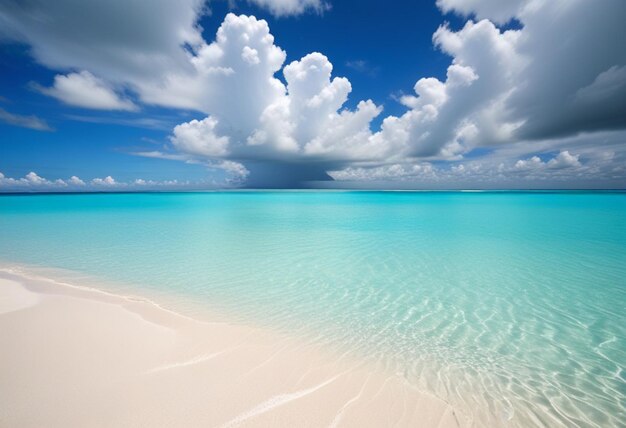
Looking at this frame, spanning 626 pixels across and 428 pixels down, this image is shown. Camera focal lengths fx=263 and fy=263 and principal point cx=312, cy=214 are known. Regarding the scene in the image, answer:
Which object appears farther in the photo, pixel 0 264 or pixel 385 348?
pixel 0 264

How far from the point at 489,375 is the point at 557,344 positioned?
85.7 inches

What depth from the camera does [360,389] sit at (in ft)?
11.6

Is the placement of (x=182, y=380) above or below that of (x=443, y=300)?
above

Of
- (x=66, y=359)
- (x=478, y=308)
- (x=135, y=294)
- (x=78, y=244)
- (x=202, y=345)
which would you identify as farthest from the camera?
(x=78, y=244)

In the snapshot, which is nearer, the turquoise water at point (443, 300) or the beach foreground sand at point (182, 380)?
the beach foreground sand at point (182, 380)

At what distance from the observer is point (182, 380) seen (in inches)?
139

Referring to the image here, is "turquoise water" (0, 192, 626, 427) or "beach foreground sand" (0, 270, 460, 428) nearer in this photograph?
"beach foreground sand" (0, 270, 460, 428)

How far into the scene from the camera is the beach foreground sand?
2.96 m

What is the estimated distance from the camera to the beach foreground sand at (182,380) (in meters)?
2.96

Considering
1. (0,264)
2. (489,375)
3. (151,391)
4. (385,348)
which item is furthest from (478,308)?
(0,264)

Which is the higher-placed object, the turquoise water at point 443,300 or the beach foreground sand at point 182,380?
the beach foreground sand at point 182,380

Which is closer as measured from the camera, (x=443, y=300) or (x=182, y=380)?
(x=182, y=380)

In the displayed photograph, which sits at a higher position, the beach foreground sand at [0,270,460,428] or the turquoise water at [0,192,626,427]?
the beach foreground sand at [0,270,460,428]

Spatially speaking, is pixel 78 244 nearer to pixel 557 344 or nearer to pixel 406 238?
pixel 406 238
